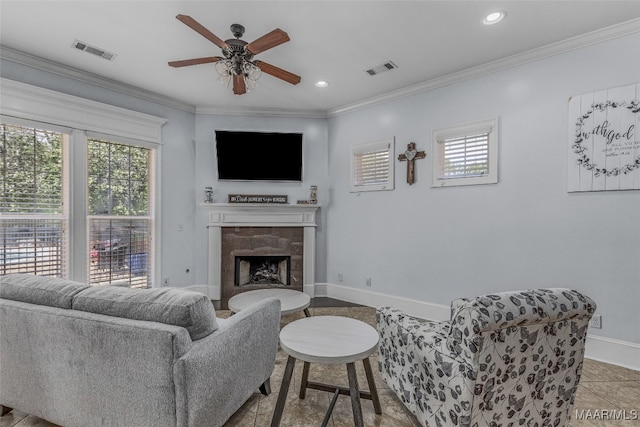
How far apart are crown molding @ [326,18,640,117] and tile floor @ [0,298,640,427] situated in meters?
2.85

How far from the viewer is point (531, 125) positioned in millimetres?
2953

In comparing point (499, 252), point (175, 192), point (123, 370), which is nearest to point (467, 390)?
point (123, 370)

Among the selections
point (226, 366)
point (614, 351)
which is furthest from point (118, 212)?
point (614, 351)

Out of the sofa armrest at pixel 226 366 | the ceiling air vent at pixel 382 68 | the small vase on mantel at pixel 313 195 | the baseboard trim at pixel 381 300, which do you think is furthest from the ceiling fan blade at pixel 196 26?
the baseboard trim at pixel 381 300

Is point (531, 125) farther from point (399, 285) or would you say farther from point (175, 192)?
point (175, 192)

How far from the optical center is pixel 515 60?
9.84 feet

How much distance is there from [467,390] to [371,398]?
2.52ft

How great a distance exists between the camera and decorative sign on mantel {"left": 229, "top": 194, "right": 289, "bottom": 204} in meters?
4.33

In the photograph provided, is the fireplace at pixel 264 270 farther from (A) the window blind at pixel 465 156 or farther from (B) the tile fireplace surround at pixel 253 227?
(A) the window blind at pixel 465 156

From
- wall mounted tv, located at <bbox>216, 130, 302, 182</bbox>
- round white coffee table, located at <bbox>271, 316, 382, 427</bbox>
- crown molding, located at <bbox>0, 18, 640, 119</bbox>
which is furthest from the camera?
wall mounted tv, located at <bbox>216, 130, 302, 182</bbox>

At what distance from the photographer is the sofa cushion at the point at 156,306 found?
144 cm

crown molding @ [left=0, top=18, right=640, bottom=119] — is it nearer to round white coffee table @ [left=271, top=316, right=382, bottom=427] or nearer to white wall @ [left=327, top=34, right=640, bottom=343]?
white wall @ [left=327, top=34, right=640, bottom=343]

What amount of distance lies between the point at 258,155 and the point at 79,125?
211 cm

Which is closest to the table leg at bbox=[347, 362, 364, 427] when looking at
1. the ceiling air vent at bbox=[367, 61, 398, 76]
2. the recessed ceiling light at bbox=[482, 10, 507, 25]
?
the recessed ceiling light at bbox=[482, 10, 507, 25]
